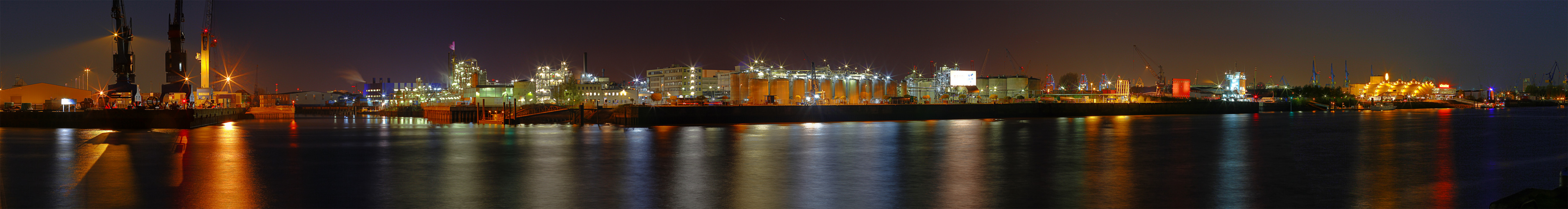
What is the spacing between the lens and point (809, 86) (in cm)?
8456

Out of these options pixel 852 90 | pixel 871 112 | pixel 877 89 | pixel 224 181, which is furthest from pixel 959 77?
pixel 224 181

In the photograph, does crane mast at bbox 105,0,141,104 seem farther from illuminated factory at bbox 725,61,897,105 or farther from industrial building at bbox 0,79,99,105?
illuminated factory at bbox 725,61,897,105

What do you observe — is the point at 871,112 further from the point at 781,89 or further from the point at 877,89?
the point at 877,89

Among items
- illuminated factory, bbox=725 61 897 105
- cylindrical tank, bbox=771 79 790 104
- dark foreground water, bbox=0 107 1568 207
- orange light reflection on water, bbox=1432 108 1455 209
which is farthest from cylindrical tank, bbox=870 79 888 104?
orange light reflection on water, bbox=1432 108 1455 209

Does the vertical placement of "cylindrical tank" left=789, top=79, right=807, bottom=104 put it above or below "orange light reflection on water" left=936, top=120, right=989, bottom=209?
above

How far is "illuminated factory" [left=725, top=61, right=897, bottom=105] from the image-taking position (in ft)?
256

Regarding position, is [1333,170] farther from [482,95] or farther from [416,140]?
[482,95]

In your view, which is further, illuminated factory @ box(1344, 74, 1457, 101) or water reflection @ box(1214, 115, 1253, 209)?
illuminated factory @ box(1344, 74, 1457, 101)

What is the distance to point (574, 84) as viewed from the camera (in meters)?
107

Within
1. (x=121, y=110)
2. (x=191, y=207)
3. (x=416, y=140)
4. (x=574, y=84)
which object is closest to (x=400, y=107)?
(x=574, y=84)

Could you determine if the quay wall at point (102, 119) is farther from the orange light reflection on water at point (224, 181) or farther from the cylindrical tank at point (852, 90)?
the cylindrical tank at point (852, 90)

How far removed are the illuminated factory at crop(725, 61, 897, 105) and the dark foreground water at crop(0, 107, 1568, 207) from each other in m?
40.9

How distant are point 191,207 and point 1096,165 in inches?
631

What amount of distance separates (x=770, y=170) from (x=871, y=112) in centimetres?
4370
